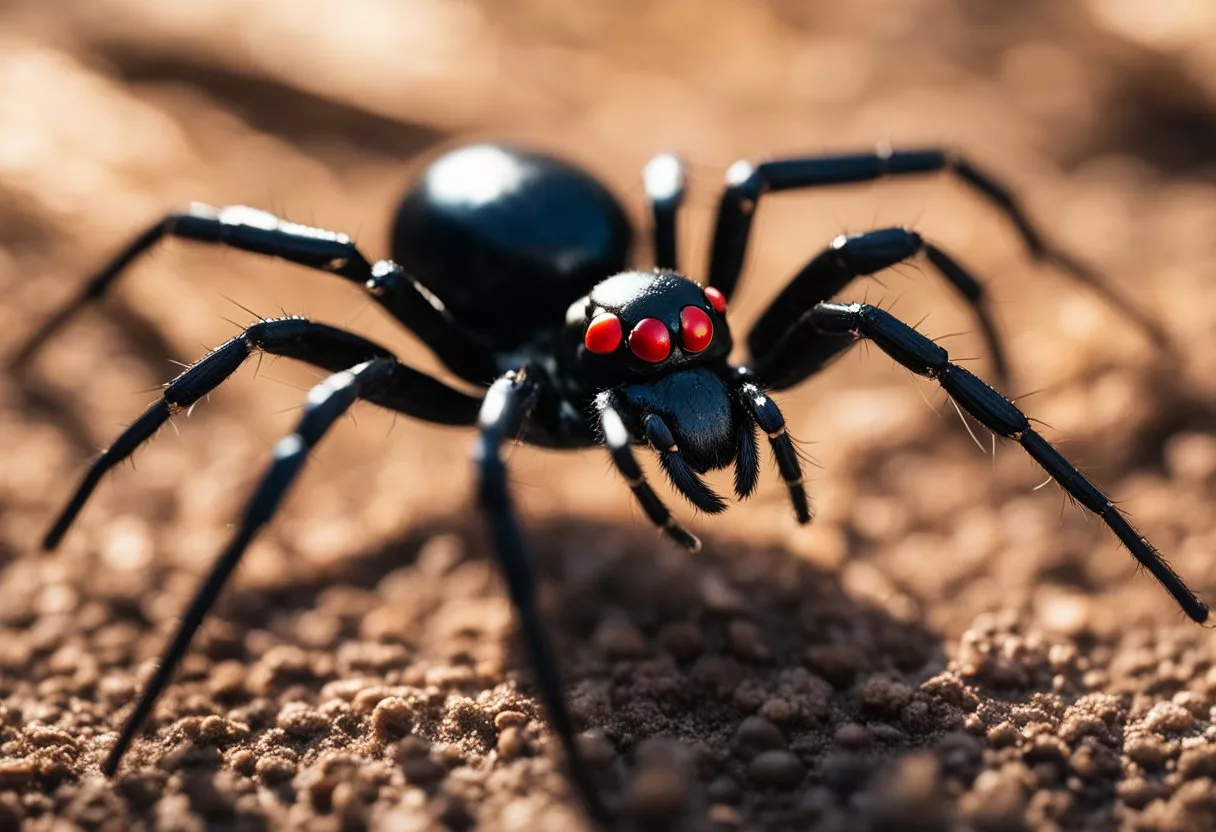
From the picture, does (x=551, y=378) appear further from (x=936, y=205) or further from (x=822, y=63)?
(x=822, y=63)

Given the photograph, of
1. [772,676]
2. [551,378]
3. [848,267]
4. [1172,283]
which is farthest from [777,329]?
[1172,283]

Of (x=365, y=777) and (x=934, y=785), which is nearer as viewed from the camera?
(x=934, y=785)

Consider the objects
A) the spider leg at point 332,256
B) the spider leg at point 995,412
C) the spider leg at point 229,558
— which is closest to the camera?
the spider leg at point 229,558

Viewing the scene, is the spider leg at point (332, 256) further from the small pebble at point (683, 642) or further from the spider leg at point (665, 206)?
the small pebble at point (683, 642)

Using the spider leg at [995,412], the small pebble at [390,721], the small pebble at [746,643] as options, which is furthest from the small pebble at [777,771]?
the spider leg at [995,412]

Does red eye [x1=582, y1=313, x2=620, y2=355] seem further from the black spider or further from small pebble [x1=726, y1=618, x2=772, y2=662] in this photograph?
small pebble [x1=726, y1=618, x2=772, y2=662]

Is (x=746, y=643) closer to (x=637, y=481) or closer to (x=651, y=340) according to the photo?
(x=637, y=481)

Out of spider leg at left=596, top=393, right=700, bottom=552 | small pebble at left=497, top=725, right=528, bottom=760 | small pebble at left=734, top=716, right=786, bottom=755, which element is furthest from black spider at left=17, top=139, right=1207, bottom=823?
small pebble at left=734, top=716, right=786, bottom=755
